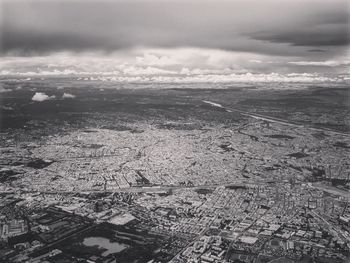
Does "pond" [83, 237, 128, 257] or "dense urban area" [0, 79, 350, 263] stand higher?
"pond" [83, 237, 128, 257]

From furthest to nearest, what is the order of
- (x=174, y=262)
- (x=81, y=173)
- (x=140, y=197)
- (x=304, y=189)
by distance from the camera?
(x=81, y=173) < (x=304, y=189) < (x=140, y=197) < (x=174, y=262)

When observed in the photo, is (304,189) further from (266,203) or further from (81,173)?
(81,173)

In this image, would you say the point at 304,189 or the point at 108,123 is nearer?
the point at 304,189

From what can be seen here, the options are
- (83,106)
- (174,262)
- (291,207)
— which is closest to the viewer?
(174,262)

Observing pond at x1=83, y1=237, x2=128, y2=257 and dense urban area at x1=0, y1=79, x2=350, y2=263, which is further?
dense urban area at x1=0, y1=79, x2=350, y2=263

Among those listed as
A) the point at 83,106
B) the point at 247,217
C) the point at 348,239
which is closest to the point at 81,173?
the point at 247,217
